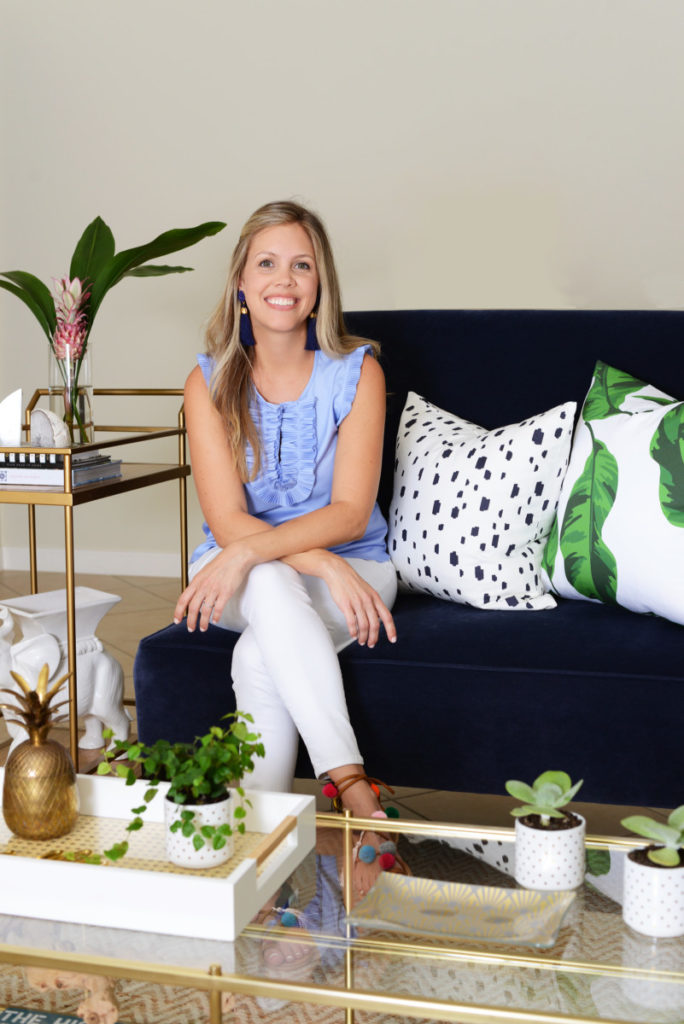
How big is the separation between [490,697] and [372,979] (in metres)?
0.71

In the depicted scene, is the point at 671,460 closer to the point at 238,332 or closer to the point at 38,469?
the point at 238,332

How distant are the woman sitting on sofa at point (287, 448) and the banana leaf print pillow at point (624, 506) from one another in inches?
12.7

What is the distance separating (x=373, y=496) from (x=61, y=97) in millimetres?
2810

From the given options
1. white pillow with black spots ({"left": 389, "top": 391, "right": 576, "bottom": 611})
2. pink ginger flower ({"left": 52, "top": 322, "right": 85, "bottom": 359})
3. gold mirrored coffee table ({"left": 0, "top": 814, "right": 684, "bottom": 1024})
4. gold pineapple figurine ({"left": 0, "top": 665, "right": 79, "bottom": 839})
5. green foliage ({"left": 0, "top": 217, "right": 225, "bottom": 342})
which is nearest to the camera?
gold mirrored coffee table ({"left": 0, "top": 814, "right": 684, "bottom": 1024})

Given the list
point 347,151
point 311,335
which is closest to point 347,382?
point 311,335

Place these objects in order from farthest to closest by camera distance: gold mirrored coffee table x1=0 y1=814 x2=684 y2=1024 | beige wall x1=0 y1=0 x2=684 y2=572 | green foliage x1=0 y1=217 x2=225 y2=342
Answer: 1. beige wall x1=0 y1=0 x2=684 y2=572
2. green foliage x1=0 y1=217 x2=225 y2=342
3. gold mirrored coffee table x1=0 y1=814 x2=684 y2=1024

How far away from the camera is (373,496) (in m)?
1.90

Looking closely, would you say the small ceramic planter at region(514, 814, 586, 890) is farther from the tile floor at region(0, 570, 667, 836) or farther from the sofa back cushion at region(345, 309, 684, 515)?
the sofa back cushion at region(345, 309, 684, 515)

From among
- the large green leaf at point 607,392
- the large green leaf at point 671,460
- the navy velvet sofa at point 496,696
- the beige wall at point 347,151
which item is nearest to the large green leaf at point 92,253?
Result: the navy velvet sofa at point 496,696

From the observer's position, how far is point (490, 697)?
1.60 m

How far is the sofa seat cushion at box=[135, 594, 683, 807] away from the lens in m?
1.56

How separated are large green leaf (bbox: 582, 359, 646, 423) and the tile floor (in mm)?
697

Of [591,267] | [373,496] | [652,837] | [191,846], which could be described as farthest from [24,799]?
[591,267]

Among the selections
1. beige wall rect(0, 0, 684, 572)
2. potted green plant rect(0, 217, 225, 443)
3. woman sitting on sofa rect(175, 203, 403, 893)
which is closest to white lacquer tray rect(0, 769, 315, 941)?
woman sitting on sofa rect(175, 203, 403, 893)
